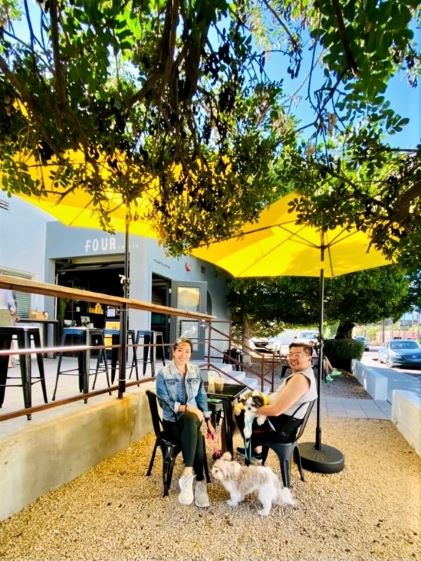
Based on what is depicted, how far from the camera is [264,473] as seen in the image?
2.54 metres

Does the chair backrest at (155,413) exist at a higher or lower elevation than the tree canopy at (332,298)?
lower

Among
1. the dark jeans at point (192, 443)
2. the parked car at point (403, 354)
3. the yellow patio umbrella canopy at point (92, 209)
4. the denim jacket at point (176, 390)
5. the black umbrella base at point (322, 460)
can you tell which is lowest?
the parked car at point (403, 354)

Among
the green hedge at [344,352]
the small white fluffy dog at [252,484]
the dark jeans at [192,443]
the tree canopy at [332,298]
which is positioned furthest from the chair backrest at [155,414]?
the green hedge at [344,352]

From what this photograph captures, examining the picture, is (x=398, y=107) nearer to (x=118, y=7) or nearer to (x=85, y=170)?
(x=118, y=7)

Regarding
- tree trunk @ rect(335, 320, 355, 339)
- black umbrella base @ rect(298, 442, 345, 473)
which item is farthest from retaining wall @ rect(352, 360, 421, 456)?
tree trunk @ rect(335, 320, 355, 339)

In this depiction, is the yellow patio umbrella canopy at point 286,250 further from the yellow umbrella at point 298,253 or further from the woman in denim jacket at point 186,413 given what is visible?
the woman in denim jacket at point 186,413

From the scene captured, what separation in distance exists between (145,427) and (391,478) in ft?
8.28

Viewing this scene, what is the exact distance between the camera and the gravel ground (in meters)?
2.08

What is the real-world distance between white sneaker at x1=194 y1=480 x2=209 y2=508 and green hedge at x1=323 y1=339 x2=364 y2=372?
11.1 m

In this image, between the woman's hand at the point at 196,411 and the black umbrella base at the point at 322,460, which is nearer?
the woman's hand at the point at 196,411

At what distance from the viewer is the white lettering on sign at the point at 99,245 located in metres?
8.56

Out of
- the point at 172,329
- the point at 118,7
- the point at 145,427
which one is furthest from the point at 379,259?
the point at 172,329

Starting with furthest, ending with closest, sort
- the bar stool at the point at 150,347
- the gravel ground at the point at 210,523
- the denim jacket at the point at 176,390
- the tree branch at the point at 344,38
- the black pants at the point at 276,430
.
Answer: the bar stool at the point at 150,347 → the denim jacket at the point at 176,390 → the black pants at the point at 276,430 → the gravel ground at the point at 210,523 → the tree branch at the point at 344,38

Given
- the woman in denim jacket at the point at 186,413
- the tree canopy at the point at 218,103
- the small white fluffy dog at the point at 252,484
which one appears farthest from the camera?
the woman in denim jacket at the point at 186,413
